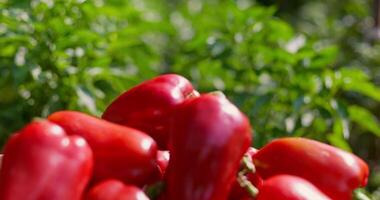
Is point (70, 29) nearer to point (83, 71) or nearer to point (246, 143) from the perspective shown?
point (83, 71)

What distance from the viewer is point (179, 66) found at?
3.30 m

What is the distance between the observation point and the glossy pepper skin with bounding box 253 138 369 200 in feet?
5.55

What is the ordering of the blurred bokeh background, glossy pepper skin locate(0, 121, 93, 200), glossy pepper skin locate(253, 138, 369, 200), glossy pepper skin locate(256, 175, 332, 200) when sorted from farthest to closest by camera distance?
the blurred bokeh background < glossy pepper skin locate(253, 138, 369, 200) < glossy pepper skin locate(256, 175, 332, 200) < glossy pepper skin locate(0, 121, 93, 200)

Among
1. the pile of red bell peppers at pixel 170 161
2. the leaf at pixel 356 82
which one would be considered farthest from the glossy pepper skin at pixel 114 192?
the leaf at pixel 356 82

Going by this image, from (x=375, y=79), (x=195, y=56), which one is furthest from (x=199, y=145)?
(x=375, y=79)

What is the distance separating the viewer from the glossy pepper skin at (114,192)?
149 centimetres

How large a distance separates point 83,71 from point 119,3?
0.32 m

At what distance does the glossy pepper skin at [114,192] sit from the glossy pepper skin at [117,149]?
37mm

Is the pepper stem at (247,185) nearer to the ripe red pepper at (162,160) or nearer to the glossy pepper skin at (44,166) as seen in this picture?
the ripe red pepper at (162,160)

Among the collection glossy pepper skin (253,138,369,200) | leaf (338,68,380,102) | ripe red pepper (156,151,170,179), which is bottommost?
leaf (338,68,380,102)

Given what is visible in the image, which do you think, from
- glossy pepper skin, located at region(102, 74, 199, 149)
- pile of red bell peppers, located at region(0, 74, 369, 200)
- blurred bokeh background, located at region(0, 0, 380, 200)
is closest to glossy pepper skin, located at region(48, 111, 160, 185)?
pile of red bell peppers, located at region(0, 74, 369, 200)

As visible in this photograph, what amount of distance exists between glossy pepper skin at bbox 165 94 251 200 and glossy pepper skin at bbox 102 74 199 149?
0.44 feet

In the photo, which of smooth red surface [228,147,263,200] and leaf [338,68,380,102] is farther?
leaf [338,68,380,102]

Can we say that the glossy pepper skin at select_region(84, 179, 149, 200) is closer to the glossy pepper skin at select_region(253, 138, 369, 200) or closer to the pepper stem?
the pepper stem
